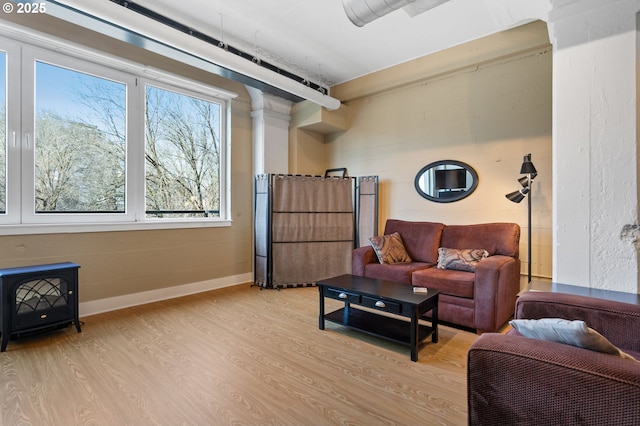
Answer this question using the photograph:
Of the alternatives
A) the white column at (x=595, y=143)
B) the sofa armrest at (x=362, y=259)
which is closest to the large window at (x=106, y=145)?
the sofa armrest at (x=362, y=259)

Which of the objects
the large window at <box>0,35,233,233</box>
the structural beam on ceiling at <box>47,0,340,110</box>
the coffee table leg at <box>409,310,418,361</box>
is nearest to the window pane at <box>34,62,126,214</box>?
the large window at <box>0,35,233,233</box>

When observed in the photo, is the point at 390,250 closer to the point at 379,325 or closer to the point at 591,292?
the point at 379,325

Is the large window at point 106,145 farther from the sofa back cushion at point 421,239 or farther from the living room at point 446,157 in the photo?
the sofa back cushion at point 421,239

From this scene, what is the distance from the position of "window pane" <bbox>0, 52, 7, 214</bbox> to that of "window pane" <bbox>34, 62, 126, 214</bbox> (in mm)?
224

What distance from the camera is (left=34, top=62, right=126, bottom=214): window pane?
324 centimetres

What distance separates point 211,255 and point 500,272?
11.6ft

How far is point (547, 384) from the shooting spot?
3.56ft

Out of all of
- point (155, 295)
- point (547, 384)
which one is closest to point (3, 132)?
point (155, 295)

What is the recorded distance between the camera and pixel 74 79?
344 centimetres

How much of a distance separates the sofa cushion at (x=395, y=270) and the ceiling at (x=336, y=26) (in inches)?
94.6

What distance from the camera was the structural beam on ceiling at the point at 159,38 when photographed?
2523mm

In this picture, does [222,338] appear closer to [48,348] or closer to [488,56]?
[48,348]

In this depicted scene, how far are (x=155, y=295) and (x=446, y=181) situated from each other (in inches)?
154

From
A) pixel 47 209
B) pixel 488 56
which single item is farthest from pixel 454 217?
pixel 47 209
